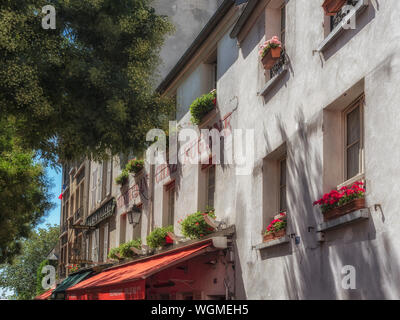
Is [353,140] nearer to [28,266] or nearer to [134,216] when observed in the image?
[134,216]

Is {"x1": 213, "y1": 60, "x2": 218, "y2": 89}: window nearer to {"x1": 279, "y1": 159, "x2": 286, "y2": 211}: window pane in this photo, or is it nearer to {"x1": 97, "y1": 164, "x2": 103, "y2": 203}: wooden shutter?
{"x1": 279, "y1": 159, "x2": 286, "y2": 211}: window pane

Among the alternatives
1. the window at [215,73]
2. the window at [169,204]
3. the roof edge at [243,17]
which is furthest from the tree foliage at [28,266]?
the roof edge at [243,17]

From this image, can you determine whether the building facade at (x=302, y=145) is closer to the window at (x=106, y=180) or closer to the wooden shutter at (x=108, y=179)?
the wooden shutter at (x=108, y=179)

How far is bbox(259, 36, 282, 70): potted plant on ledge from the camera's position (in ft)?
35.3

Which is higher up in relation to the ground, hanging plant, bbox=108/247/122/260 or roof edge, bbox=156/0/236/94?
roof edge, bbox=156/0/236/94

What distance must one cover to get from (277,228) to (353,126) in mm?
2426

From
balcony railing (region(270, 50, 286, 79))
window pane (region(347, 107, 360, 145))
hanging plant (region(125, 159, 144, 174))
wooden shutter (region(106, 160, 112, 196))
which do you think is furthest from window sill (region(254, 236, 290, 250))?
wooden shutter (region(106, 160, 112, 196))

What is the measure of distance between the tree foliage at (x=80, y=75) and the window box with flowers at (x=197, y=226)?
2665mm

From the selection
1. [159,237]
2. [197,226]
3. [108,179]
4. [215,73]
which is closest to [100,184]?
[108,179]

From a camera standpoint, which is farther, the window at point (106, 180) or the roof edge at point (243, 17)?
the window at point (106, 180)

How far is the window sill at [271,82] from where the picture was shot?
10.5m

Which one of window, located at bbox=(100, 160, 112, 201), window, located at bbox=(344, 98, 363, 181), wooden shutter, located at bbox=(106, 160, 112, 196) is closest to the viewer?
window, located at bbox=(344, 98, 363, 181)

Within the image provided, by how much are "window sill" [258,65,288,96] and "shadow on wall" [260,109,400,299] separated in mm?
745

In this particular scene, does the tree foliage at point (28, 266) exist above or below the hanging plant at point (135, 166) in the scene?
below
